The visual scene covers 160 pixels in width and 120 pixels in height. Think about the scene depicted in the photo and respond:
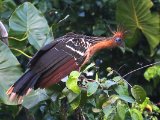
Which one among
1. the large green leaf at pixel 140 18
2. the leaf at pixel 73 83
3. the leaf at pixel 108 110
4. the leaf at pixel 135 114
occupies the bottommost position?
the large green leaf at pixel 140 18

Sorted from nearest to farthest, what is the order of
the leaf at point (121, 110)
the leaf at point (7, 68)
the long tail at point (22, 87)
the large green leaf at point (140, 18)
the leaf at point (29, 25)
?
the leaf at point (121, 110)
the long tail at point (22, 87)
the leaf at point (7, 68)
the leaf at point (29, 25)
the large green leaf at point (140, 18)

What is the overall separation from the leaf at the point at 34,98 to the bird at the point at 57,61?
2.2 inches

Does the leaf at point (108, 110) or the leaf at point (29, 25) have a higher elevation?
the leaf at point (29, 25)

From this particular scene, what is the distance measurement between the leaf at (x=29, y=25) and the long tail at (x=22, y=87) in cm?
29

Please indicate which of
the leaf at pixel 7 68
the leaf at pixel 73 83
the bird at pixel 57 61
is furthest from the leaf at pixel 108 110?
the leaf at pixel 7 68

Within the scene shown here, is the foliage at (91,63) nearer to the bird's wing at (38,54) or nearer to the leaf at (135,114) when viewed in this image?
the leaf at (135,114)

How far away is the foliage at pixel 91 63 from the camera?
146 cm

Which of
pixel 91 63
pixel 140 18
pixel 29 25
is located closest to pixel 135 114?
pixel 91 63

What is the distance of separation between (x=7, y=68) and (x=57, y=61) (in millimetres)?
245

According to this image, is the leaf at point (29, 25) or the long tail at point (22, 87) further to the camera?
the leaf at point (29, 25)

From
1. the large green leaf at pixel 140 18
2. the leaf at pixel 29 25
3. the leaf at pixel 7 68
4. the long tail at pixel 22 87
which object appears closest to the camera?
the long tail at pixel 22 87

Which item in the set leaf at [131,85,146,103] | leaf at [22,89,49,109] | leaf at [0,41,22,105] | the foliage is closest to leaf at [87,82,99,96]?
the foliage

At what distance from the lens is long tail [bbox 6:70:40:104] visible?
1.53 meters

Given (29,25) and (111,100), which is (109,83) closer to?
(111,100)
